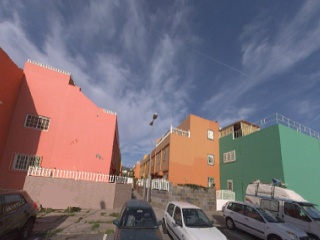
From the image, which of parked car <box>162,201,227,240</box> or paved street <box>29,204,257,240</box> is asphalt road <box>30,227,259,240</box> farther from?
parked car <box>162,201,227,240</box>

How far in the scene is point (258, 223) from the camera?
855 cm

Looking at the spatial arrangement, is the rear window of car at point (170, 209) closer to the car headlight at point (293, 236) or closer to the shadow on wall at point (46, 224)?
the car headlight at point (293, 236)

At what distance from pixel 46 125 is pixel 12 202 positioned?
969cm

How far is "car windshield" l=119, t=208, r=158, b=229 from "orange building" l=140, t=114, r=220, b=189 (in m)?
12.2

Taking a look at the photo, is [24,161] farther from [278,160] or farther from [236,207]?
[278,160]

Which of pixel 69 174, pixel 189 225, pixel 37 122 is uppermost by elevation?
pixel 37 122

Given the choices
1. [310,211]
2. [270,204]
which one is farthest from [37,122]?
[310,211]

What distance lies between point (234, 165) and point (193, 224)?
13.9 metres

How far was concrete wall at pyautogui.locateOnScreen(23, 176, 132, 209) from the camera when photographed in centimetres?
1155

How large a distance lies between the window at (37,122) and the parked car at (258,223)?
14.6 metres

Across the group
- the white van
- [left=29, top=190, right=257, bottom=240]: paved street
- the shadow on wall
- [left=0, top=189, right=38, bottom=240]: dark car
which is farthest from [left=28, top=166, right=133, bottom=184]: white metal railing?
the white van

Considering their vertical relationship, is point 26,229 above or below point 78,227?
above

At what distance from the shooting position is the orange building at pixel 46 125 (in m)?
13.1

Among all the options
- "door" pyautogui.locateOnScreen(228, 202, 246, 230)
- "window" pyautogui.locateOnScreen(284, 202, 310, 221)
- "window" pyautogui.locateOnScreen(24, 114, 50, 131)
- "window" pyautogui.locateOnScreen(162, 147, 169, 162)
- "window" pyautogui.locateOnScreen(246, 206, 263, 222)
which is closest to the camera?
"window" pyautogui.locateOnScreen(246, 206, 263, 222)
